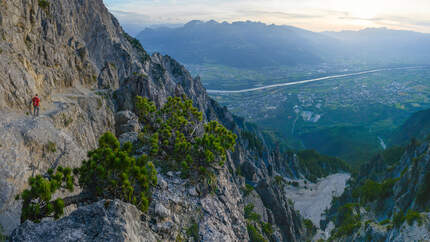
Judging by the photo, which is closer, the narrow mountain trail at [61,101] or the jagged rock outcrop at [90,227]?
the jagged rock outcrop at [90,227]

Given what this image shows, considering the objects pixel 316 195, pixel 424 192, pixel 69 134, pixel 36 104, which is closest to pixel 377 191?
pixel 424 192

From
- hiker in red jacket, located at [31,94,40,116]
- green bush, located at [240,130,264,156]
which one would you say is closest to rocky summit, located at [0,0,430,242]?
hiker in red jacket, located at [31,94,40,116]

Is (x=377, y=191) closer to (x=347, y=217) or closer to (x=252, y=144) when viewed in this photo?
(x=347, y=217)

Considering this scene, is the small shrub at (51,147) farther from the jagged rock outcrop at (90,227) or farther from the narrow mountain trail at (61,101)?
the jagged rock outcrop at (90,227)

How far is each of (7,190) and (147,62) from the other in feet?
327

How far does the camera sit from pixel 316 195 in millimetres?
126375

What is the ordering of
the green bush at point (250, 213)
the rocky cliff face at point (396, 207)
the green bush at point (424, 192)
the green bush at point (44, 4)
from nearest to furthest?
the rocky cliff face at point (396, 207) → the green bush at point (44, 4) → the green bush at point (424, 192) → the green bush at point (250, 213)

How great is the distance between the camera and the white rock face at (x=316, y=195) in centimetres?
10956

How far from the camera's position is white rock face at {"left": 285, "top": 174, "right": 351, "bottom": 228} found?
110 m

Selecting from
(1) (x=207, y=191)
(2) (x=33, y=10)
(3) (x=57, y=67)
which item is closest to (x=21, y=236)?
(1) (x=207, y=191)

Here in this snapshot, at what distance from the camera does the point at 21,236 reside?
15430 mm

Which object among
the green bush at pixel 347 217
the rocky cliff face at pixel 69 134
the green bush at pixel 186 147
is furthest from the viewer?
the green bush at pixel 347 217

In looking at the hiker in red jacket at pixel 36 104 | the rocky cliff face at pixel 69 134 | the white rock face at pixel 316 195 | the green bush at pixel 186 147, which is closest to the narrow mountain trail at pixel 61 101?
the rocky cliff face at pixel 69 134

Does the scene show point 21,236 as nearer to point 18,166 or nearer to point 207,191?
point 18,166
